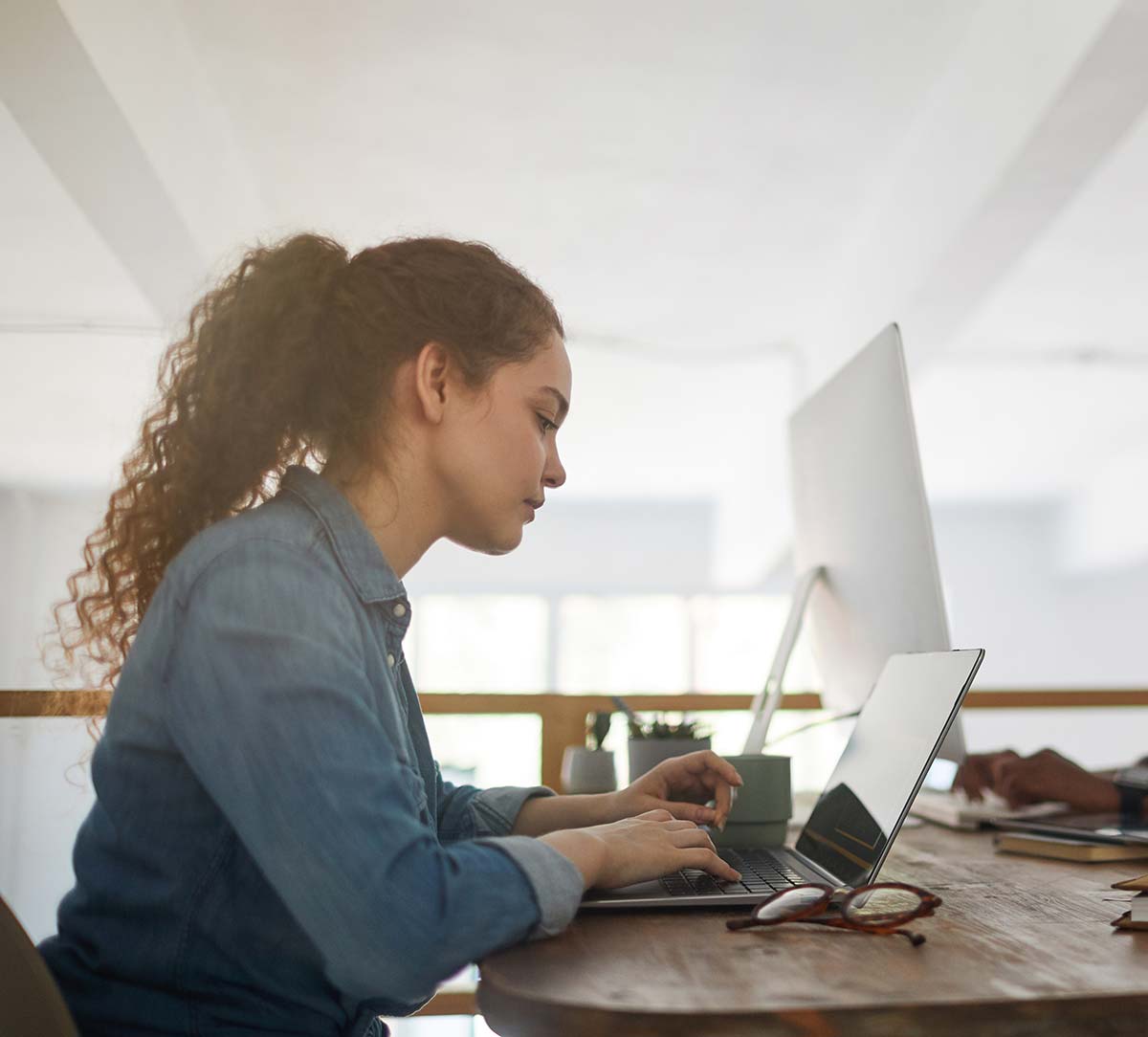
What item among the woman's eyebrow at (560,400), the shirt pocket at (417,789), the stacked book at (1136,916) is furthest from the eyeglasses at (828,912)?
the woman's eyebrow at (560,400)

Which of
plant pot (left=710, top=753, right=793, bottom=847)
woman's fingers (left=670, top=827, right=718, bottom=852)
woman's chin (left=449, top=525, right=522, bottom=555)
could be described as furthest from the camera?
plant pot (left=710, top=753, right=793, bottom=847)

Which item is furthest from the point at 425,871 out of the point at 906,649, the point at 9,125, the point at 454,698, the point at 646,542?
the point at 646,542

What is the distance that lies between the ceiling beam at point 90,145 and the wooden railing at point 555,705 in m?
0.75

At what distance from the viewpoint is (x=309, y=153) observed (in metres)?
3.34

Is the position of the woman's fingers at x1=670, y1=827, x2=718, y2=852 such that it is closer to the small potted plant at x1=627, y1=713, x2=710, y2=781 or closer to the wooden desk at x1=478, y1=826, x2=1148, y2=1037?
the wooden desk at x1=478, y1=826, x2=1148, y2=1037

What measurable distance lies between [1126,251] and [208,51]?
3.31 m

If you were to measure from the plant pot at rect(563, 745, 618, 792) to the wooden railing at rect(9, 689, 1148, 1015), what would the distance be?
6.6 inches

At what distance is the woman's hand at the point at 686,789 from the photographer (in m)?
1.04

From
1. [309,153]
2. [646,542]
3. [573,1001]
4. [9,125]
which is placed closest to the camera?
[573,1001]

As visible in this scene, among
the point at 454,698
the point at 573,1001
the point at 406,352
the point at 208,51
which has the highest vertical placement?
the point at 208,51

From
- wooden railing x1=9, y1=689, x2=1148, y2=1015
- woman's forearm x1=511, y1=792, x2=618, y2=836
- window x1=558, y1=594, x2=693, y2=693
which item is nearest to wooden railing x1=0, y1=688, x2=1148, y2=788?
wooden railing x1=9, y1=689, x2=1148, y2=1015

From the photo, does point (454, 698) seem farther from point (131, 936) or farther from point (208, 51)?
point (208, 51)

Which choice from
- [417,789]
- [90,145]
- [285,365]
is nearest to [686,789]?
[417,789]

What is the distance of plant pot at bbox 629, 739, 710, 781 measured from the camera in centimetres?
135
